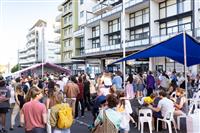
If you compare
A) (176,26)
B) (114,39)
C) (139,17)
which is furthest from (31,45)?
(176,26)

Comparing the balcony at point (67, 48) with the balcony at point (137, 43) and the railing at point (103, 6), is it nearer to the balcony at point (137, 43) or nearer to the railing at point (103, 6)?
the railing at point (103, 6)

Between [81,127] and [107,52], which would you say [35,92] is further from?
[107,52]

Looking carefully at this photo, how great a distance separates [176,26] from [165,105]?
27368mm

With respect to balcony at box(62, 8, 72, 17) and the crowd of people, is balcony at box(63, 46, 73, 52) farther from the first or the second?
the crowd of people

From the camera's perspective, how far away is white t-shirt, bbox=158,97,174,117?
9961 millimetres

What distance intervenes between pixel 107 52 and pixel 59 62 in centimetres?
3585

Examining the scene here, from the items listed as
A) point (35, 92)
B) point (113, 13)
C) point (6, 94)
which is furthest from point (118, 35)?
point (35, 92)

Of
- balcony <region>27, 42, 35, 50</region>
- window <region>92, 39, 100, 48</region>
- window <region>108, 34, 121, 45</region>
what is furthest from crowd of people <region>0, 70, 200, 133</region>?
balcony <region>27, 42, 35, 50</region>

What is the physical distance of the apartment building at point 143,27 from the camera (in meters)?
34.3

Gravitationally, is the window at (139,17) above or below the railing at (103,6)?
below

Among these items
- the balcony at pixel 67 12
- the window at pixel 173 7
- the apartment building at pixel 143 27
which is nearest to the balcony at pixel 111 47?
the apartment building at pixel 143 27

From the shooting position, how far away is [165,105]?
998 centimetres

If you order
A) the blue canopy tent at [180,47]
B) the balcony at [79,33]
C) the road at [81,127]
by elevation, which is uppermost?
the balcony at [79,33]

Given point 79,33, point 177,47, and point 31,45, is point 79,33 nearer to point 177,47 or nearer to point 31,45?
point 177,47
